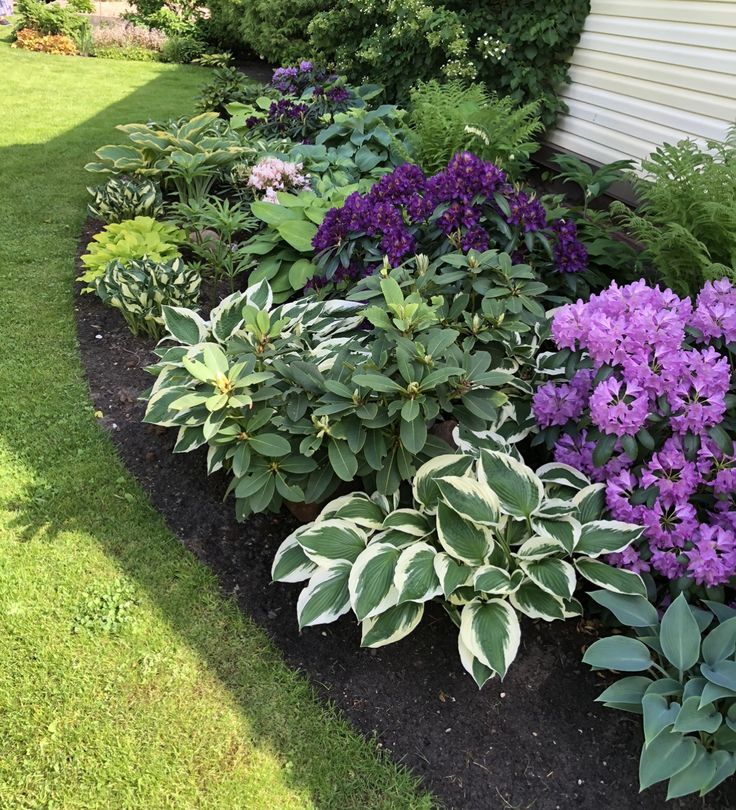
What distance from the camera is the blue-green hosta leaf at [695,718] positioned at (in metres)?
1.40

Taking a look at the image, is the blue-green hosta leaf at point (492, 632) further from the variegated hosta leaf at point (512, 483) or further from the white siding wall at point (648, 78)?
the white siding wall at point (648, 78)

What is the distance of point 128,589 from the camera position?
6.82ft

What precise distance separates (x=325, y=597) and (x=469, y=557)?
17.1 inches

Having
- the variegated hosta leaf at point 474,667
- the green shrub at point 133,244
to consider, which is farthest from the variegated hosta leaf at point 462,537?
the green shrub at point 133,244

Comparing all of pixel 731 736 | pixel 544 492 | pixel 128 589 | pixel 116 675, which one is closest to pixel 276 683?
pixel 116 675

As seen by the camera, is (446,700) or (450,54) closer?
(446,700)

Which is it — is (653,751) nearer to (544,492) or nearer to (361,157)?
(544,492)

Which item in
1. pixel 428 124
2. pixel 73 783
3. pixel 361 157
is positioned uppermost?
pixel 428 124

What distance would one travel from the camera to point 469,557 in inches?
70.7

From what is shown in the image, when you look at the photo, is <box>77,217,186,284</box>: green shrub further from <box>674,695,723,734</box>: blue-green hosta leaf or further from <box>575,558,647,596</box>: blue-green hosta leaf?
<box>674,695,723,734</box>: blue-green hosta leaf

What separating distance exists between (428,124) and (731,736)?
11.2 feet

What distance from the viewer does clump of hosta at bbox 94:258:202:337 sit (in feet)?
10.0

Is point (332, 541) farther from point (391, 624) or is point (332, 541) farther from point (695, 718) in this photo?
point (695, 718)

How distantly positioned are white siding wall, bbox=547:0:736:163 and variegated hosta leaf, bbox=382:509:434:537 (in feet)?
10.5
